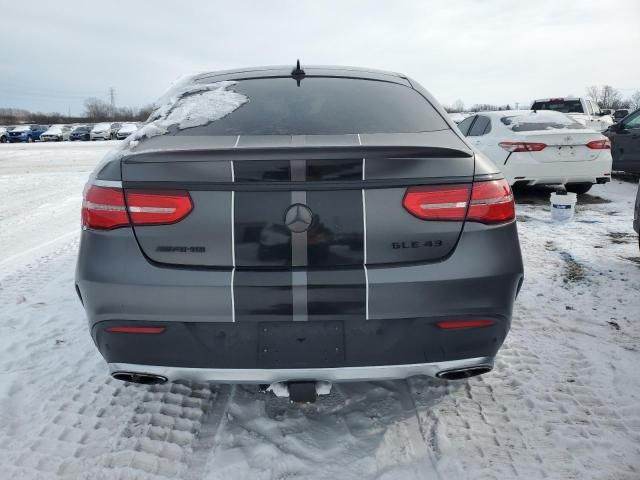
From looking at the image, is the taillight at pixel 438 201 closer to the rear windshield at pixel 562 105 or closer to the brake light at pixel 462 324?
the brake light at pixel 462 324

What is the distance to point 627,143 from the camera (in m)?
9.19

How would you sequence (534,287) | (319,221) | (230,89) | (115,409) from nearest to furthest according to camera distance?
(319,221), (115,409), (230,89), (534,287)

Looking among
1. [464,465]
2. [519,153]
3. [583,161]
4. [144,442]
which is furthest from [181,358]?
[583,161]

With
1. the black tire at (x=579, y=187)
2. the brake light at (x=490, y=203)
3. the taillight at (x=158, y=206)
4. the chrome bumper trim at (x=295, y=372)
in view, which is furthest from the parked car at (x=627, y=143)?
the taillight at (x=158, y=206)

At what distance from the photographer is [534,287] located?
3.93m

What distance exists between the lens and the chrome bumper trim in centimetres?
181

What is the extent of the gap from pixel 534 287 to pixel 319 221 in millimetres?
2868

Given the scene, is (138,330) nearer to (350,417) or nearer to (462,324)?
(350,417)

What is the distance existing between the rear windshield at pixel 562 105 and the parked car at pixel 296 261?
1457 cm

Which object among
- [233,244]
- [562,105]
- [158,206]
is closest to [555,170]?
[233,244]

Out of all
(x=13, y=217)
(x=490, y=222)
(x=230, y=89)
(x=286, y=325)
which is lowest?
(x=13, y=217)

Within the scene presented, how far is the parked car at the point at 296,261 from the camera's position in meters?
1.74

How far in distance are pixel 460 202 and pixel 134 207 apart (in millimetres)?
1249

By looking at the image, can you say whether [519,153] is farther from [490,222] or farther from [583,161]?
[490,222]
